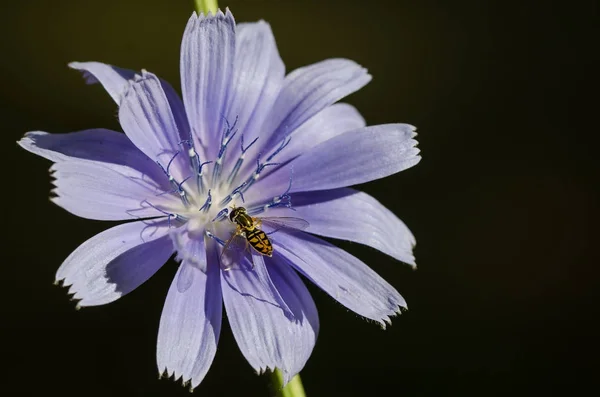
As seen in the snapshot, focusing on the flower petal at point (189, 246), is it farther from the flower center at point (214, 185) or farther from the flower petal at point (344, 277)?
the flower petal at point (344, 277)

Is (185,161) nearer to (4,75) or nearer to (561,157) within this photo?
(4,75)

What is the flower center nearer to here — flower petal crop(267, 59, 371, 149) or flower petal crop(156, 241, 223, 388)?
flower petal crop(267, 59, 371, 149)

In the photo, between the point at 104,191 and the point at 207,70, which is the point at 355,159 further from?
the point at 104,191

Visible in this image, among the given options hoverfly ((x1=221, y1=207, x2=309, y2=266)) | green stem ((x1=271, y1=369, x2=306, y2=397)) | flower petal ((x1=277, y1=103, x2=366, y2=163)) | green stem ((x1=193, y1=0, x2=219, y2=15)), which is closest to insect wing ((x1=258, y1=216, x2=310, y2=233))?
hoverfly ((x1=221, y1=207, x2=309, y2=266))

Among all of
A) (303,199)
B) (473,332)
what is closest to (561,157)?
(473,332)

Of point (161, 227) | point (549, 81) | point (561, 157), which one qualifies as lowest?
point (561, 157)

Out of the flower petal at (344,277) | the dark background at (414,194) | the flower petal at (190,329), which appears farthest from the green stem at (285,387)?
the dark background at (414,194)
